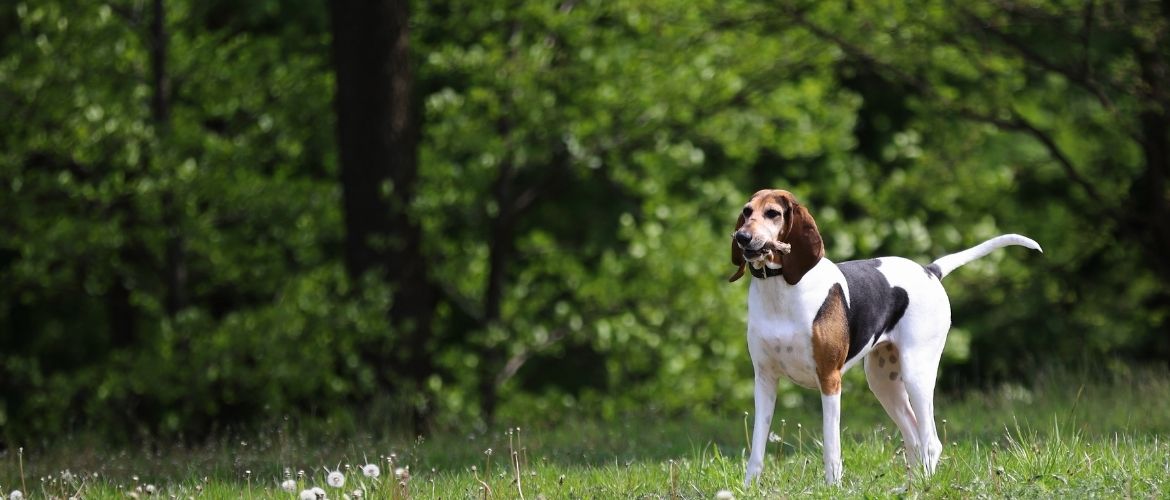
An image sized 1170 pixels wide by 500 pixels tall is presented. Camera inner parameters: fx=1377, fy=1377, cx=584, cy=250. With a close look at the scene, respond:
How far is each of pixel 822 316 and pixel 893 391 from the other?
0.88 meters

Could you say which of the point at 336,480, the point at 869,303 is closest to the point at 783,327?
the point at 869,303

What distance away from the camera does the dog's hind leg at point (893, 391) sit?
619cm

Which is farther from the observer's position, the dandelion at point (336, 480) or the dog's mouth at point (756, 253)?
the dandelion at point (336, 480)

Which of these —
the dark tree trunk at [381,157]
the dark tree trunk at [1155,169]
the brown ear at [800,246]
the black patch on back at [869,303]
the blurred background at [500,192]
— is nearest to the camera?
the brown ear at [800,246]

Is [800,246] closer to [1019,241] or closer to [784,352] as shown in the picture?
[784,352]

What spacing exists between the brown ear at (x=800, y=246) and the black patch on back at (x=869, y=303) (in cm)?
28

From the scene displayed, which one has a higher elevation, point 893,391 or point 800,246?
point 800,246

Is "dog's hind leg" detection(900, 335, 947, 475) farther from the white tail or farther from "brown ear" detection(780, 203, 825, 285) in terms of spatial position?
"brown ear" detection(780, 203, 825, 285)

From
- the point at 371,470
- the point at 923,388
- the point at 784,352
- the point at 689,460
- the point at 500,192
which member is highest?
the point at 784,352

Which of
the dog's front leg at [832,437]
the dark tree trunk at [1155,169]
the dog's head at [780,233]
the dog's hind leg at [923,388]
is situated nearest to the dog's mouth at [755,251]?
the dog's head at [780,233]

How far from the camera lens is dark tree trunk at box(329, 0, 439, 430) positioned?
472 inches

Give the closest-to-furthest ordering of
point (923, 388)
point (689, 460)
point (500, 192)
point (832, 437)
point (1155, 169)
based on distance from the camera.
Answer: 1. point (832, 437)
2. point (923, 388)
3. point (689, 460)
4. point (1155, 169)
5. point (500, 192)

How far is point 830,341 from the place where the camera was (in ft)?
18.1

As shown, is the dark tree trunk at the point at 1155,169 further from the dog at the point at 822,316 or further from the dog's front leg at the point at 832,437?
the dog's front leg at the point at 832,437
